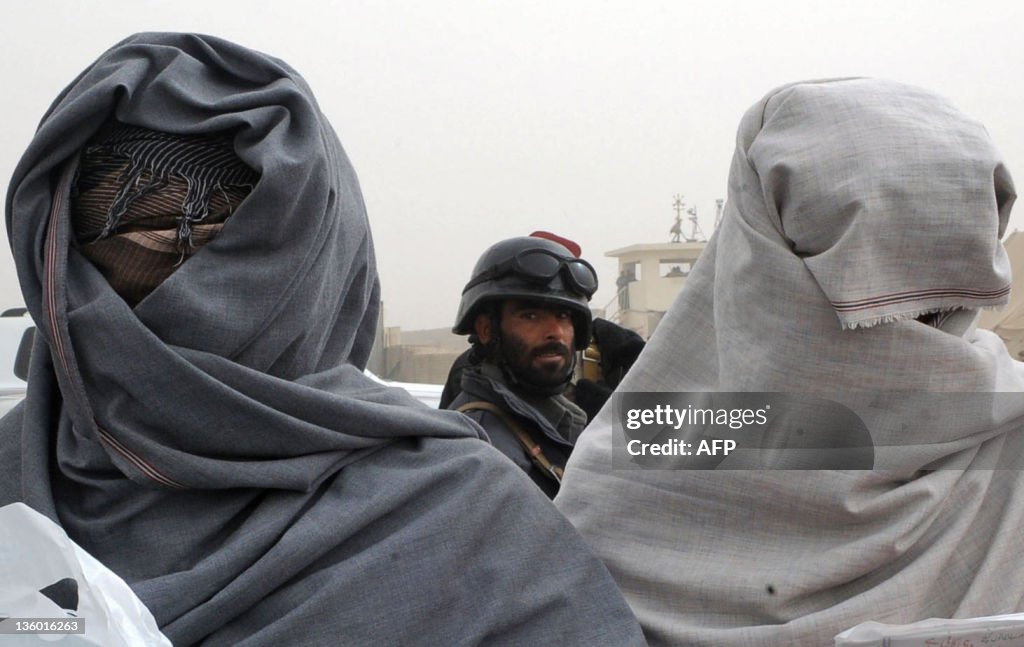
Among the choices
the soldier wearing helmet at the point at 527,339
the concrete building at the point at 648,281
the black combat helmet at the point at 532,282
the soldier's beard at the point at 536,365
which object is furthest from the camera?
the concrete building at the point at 648,281

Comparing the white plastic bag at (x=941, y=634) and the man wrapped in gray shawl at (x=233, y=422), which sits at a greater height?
the man wrapped in gray shawl at (x=233, y=422)

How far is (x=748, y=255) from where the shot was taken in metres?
1.75

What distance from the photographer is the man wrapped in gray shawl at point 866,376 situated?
5.35ft

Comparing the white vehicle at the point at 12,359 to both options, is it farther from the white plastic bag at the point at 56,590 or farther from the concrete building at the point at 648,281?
the concrete building at the point at 648,281

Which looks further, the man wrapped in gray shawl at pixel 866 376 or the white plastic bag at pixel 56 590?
the man wrapped in gray shawl at pixel 866 376

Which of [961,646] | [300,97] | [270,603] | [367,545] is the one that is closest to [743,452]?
[961,646]

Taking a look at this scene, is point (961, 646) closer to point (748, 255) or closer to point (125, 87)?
point (748, 255)

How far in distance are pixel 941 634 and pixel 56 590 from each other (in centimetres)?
106

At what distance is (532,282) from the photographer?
4.38 m

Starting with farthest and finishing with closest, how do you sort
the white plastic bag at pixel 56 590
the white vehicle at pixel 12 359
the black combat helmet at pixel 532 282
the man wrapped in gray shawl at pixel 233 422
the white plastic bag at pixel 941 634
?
the white vehicle at pixel 12 359 < the black combat helmet at pixel 532 282 < the man wrapped in gray shawl at pixel 233 422 < the white plastic bag at pixel 941 634 < the white plastic bag at pixel 56 590

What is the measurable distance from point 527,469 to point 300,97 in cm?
236

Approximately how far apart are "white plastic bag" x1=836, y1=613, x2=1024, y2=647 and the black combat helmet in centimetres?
298

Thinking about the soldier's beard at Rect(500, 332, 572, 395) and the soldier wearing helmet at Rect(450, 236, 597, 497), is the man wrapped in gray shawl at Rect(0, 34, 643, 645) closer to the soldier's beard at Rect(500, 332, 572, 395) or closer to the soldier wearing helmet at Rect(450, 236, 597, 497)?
the soldier wearing helmet at Rect(450, 236, 597, 497)

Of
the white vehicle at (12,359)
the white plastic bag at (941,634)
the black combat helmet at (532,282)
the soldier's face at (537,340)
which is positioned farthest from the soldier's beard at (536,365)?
the white plastic bag at (941,634)
